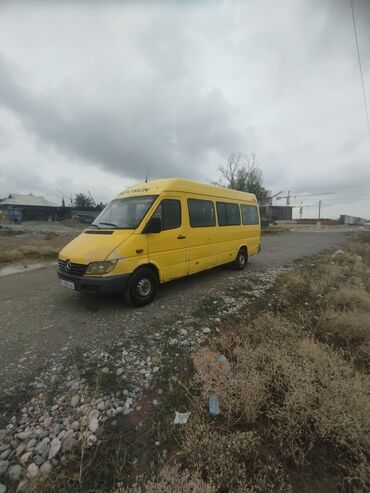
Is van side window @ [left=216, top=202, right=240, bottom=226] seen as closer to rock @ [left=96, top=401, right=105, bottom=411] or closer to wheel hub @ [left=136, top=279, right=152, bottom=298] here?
wheel hub @ [left=136, top=279, right=152, bottom=298]

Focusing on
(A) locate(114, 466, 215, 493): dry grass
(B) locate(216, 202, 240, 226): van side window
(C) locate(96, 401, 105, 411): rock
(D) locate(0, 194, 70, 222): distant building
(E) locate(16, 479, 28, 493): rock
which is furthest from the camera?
(D) locate(0, 194, 70, 222): distant building

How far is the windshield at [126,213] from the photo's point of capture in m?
4.65

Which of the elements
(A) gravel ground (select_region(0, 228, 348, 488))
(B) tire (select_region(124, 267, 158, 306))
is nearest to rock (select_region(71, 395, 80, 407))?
(A) gravel ground (select_region(0, 228, 348, 488))

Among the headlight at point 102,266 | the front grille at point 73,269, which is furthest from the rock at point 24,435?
the front grille at point 73,269

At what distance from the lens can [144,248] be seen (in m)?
4.46

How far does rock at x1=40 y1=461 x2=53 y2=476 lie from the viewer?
5.65 ft

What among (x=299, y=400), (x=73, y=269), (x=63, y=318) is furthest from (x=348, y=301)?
(x=63, y=318)

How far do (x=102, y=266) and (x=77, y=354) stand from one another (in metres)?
1.45

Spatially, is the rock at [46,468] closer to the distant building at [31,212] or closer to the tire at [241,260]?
the tire at [241,260]

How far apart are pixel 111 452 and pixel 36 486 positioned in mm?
522

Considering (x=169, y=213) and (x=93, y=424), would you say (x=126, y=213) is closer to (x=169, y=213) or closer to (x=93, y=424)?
(x=169, y=213)

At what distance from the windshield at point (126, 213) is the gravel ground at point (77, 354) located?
1667 mm

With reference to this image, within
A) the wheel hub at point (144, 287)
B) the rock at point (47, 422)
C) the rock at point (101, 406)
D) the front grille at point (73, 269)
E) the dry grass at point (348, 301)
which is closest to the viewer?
the rock at point (47, 422)

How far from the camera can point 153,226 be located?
4.47m
